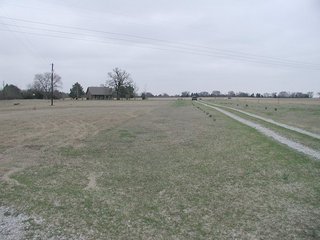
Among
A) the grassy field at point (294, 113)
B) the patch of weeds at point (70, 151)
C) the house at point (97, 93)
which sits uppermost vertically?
the house at point (97, 93)

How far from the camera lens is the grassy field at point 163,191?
5.45m

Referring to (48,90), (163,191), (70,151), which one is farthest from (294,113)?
(48,90)

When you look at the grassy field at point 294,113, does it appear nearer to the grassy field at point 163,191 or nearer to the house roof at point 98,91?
the grassy field at point 163,191

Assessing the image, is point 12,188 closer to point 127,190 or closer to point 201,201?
point 127,190

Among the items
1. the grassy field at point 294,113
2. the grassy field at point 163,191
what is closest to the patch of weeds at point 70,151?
the grassy field at point 163,191

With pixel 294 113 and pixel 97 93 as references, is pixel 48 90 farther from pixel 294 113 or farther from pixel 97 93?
pixel 294 113

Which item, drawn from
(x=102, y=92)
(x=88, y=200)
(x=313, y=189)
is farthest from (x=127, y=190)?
(x=102, y=92)

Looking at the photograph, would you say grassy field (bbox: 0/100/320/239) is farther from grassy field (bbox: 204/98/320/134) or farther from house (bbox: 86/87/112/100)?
house (bbox: 86/87/112/100)

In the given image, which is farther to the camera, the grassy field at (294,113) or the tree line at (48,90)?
the tree line at (48,90)

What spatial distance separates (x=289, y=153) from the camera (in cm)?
1199

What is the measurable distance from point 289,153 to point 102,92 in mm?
139547

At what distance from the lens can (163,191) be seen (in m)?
7.57

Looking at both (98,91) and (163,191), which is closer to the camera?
(163,191)

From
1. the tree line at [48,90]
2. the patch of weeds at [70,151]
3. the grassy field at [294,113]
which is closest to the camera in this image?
the patch of weeds at [70,151]
